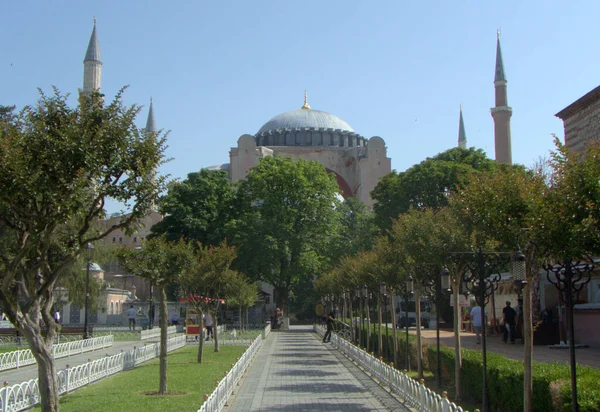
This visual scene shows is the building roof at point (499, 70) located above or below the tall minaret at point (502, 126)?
above

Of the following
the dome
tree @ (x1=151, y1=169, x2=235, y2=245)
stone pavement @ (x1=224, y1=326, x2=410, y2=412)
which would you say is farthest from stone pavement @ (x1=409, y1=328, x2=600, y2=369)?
the dome

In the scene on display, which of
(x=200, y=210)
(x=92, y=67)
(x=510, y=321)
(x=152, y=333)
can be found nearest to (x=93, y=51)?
(x=92, y=67)

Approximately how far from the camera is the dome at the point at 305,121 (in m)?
78.1

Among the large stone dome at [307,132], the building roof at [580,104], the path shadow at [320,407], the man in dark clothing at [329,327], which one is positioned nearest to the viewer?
the path shadow at [320,407]

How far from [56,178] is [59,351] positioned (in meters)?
15.1

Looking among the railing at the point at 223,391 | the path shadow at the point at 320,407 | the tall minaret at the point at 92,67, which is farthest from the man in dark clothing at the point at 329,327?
the tall minaret at the point at 92,67

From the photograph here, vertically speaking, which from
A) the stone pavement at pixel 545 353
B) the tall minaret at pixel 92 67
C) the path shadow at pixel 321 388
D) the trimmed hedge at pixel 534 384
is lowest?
the path shadow at pixel 321 388

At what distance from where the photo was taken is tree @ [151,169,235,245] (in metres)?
38.0

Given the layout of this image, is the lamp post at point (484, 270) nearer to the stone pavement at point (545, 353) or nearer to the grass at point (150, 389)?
the stone pavement at point (545, 353)

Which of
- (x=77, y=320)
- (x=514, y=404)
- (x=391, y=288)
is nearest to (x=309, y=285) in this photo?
(x=77, y=320)

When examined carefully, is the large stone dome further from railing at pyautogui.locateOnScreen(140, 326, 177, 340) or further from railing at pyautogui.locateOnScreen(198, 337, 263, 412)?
railing at pyautogui.locateOnScreen(198, 337, 263, 412)

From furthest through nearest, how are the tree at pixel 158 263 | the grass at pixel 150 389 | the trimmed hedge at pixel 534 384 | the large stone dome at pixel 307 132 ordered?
the large stone dome at pixel 307 132 → the tree at pixel 158 263 → the grass at pixel 150 389 → the trimmed hedge at pixel 534 384

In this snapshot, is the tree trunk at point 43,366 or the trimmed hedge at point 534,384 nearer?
the trimmed hedge at point 534,384

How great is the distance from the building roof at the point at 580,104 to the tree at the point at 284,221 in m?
19.6
